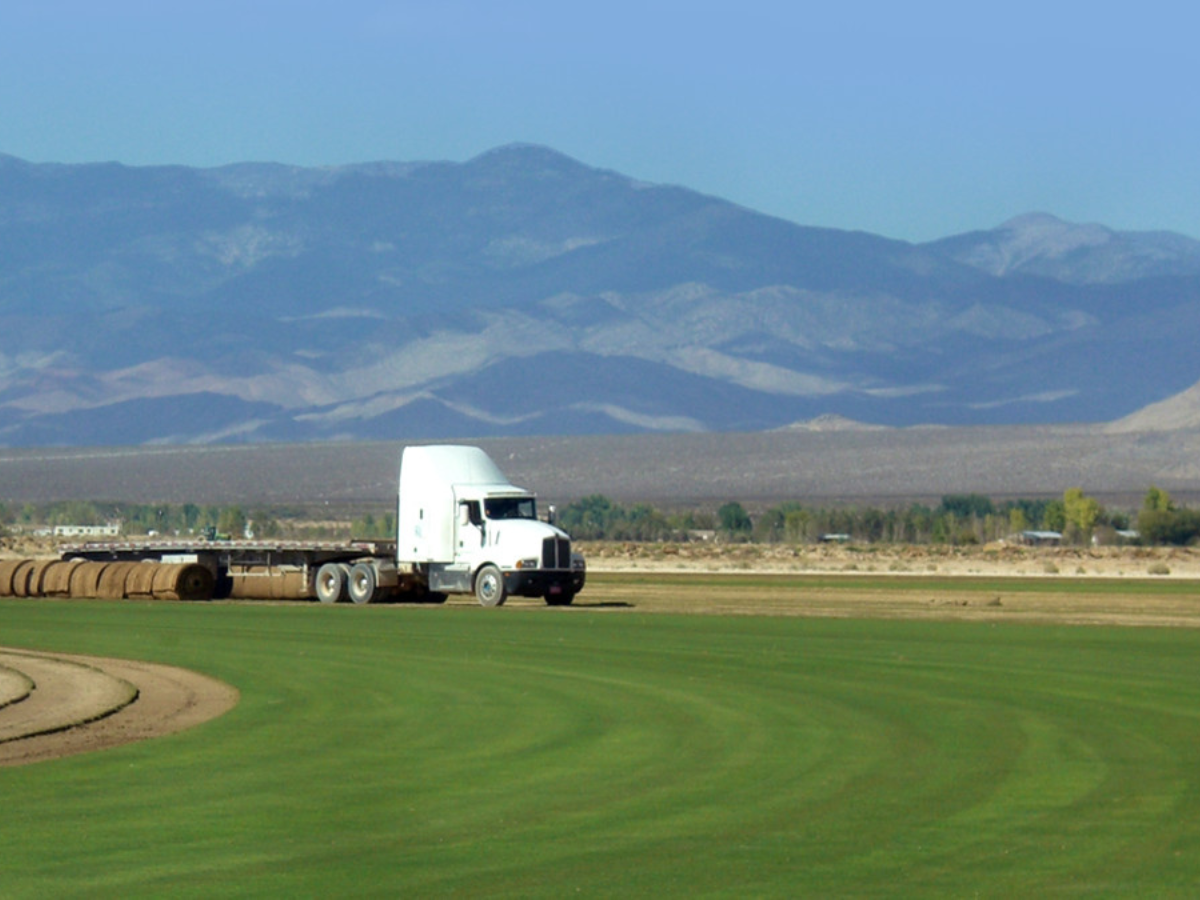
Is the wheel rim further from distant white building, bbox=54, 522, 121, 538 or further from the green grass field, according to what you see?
distant white building, bbox=54, 522, 121, 538

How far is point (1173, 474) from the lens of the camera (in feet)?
534

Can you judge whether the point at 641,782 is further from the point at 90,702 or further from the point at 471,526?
the point at 471,526

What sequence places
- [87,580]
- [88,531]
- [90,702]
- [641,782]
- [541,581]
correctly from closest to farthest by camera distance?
[641,782] → [90,702] → [541,581] → [87,580] → [88,531]

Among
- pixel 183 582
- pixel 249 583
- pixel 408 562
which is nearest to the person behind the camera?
pixel 408 562

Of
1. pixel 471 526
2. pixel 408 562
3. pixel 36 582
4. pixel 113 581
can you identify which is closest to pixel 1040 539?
pixel 408 562

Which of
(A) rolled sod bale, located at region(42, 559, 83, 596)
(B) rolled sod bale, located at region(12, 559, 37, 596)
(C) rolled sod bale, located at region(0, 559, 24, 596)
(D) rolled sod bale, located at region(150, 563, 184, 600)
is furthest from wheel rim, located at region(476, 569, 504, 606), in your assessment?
(C) rolled sod bale, located at region(0, 559, 24, 596)

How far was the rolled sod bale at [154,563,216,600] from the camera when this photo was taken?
5212 cm

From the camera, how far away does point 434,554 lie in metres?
50.4

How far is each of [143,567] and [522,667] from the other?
2490cm

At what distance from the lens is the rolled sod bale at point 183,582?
52125 millimetres

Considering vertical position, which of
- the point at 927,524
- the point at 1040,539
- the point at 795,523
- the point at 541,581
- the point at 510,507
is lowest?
the point at 541,581

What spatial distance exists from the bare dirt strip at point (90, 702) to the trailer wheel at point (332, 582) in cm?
1947

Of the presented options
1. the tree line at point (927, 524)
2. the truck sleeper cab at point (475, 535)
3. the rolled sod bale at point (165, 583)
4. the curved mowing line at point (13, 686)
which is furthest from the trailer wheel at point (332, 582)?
the tree line at point (927, 524)

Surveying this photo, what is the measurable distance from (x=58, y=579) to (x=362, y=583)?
25.9ft
